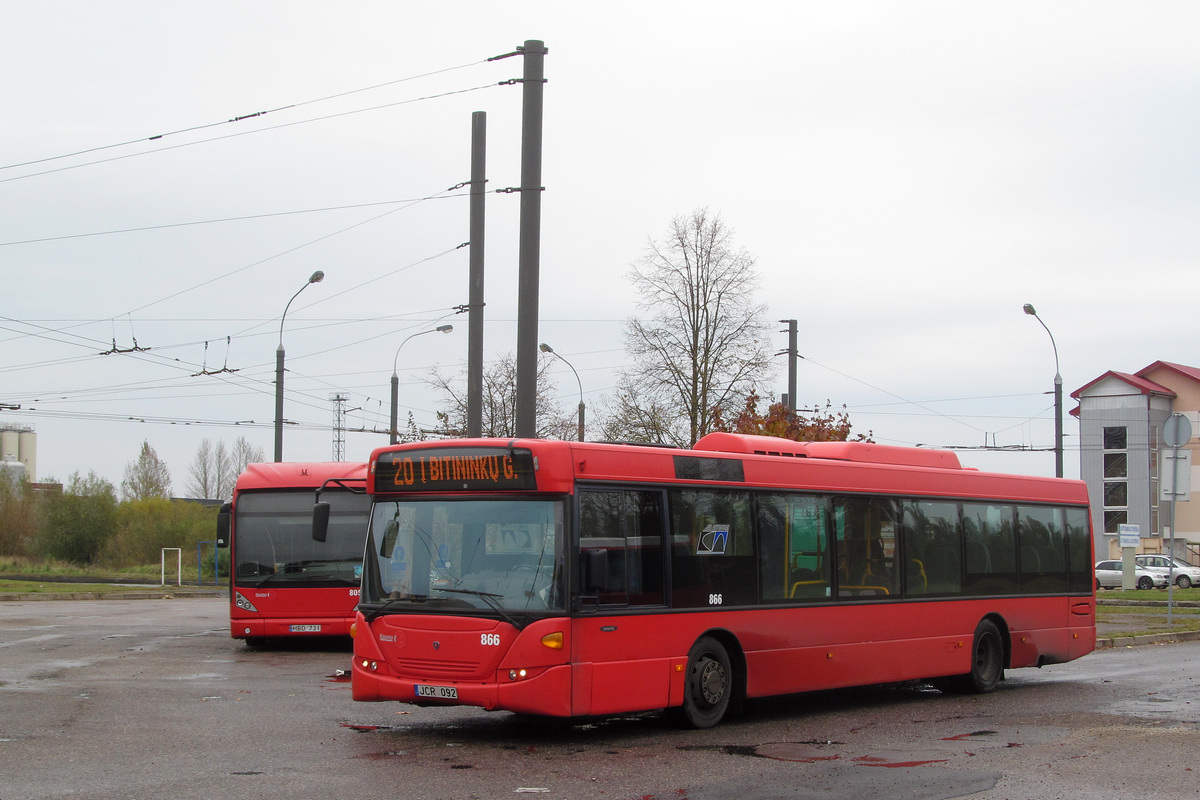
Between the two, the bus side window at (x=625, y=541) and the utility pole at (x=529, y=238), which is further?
the utility pole at (x=529, y=238)

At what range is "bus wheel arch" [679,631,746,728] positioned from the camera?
35.6 feet

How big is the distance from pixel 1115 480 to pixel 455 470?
78.8 metres

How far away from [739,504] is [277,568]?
9.57m

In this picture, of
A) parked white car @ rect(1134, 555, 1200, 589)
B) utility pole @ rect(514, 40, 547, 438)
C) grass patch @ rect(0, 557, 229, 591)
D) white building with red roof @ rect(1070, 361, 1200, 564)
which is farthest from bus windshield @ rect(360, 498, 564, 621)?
white building with red roof @ rect(1070, 361, 1200, 564)

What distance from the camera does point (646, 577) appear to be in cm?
1058

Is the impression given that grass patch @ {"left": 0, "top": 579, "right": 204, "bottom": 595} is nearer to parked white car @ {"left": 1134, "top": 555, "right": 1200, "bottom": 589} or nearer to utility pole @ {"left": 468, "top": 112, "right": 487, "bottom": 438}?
utility pole @ {"left": 468, "top": 112, "right": 487, "bottom": 438}

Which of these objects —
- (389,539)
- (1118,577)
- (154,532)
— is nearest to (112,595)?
(154,532)

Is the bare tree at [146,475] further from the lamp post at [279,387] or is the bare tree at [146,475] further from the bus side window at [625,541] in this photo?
the bus side window at [625,541]

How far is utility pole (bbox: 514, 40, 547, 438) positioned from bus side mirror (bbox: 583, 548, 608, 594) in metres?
4.64

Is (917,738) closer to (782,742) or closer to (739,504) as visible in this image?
(782,742)

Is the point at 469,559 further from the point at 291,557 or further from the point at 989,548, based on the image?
the point at 291,557

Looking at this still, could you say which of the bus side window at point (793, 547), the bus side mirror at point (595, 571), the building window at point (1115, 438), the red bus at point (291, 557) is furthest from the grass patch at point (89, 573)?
the building window at point (1115, 438)

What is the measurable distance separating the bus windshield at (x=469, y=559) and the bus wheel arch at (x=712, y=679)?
1.73 metres

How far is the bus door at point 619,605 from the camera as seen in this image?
996cm
